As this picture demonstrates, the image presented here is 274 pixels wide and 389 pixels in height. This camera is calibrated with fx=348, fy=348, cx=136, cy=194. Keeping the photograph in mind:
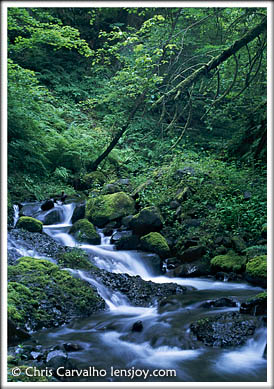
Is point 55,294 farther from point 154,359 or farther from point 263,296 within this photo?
point 263,296

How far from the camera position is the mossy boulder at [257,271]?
235 inches

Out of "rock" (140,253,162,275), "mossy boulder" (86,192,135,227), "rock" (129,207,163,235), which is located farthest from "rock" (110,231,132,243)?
"rock" (140,253,162,275)

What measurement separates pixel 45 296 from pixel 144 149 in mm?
6043

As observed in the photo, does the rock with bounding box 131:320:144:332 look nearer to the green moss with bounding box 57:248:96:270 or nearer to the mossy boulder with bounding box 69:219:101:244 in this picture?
the green moss with bounding box 57:248:96:270

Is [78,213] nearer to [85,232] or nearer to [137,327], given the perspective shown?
[85,232]

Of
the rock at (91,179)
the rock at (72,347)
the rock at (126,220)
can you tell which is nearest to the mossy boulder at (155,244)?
the rock at (126,220)

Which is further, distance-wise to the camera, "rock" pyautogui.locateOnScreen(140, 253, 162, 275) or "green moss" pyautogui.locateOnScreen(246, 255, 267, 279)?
"rock" pyautogui.locateOnScreen(140, 253, 162, 275)

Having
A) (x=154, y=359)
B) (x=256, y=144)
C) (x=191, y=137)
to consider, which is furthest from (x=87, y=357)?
(x=191, y=137)

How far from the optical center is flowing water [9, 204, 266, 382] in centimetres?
346

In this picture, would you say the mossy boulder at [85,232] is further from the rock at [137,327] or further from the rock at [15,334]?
the rock at [15,334]

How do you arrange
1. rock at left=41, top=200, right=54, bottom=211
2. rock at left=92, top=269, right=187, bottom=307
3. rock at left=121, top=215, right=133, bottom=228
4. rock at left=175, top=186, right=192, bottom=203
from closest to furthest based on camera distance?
rock at left=92, top=269, right=187, bottom=307, rock at left=121, top=215, right=133, bottom=228, rock at left=175, top=186, right=192, bottom=203, rock at left=41, top=200, right=54, bottom=211

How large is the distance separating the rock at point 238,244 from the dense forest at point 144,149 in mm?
27

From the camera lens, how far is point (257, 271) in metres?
6.08

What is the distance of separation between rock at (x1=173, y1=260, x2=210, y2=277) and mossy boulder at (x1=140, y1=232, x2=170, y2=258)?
0.64 meters
